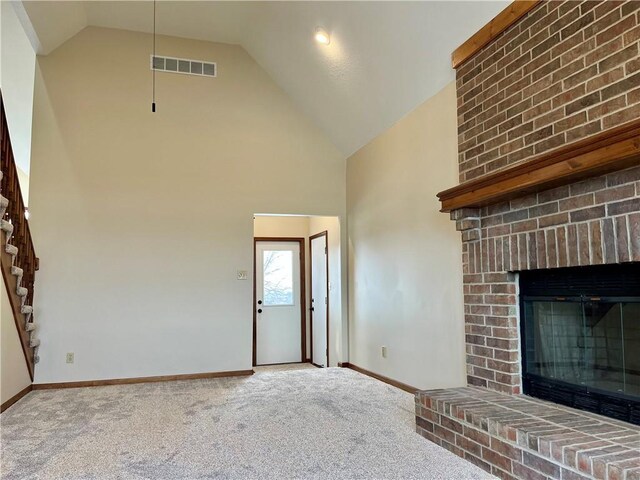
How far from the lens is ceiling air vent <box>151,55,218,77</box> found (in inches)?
210

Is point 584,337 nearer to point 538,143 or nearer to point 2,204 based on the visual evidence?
point 538,143

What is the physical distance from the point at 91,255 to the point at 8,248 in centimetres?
116

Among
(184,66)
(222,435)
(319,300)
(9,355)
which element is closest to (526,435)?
(222,435)

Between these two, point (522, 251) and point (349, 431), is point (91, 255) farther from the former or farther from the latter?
point (522, 251)

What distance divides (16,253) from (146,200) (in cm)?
147

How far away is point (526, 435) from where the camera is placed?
7.30ft

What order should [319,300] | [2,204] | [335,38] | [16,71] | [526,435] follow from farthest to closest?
[319,300] → [16,71] → [335,38] → [2,204] → [526,435]

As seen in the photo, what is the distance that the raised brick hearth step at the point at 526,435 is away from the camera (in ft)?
6.39

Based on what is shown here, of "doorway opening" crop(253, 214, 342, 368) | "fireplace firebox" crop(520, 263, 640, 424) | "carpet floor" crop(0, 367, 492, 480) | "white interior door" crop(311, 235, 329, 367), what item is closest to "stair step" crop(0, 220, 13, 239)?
"carpet floor" crop(0, 367, 492, 480)

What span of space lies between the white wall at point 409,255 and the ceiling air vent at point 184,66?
205 cm

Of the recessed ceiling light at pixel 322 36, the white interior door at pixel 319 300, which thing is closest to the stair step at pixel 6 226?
the recessed ceiling light at pixel 322 36

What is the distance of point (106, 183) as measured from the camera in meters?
5.07

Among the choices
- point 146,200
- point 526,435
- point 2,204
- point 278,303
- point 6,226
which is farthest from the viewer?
point 278,303

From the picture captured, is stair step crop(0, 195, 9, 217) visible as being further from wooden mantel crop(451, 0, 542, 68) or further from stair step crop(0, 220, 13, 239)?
wooden mantel crop(451, 0, 542, 68)
